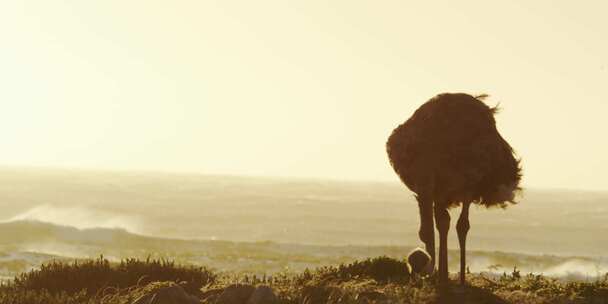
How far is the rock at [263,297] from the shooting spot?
10805 millimetres

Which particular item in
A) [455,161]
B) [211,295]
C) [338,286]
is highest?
[455,161]

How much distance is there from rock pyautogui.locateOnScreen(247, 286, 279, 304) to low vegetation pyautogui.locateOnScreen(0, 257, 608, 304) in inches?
7.5

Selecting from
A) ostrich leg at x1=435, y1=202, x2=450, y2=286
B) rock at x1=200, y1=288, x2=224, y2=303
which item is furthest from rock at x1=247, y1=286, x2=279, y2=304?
ostrich leg at x1=435, y1=202, x2=450, y2=286

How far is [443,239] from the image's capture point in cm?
1155

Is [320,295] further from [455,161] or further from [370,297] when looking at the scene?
[455,161]

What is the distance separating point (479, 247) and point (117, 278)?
Answer: 42224 mm

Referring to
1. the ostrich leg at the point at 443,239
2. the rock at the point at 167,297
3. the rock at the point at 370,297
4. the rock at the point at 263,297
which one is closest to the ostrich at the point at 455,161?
the ostrich leg at the point at 443,239

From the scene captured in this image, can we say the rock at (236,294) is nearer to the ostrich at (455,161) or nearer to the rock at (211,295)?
the rock at (211,295)

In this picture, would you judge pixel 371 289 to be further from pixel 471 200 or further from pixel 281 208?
pixel 281 208

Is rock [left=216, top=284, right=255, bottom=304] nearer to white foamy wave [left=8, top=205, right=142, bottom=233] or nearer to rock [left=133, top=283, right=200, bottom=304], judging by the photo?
rock [left=133, top=283, right=200, bottom=304]

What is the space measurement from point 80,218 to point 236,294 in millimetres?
64375

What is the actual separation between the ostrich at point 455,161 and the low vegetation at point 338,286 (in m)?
0.78

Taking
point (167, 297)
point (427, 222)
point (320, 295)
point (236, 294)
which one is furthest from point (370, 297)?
point (167, 297)

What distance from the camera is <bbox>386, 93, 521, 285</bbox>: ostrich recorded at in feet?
37.8
